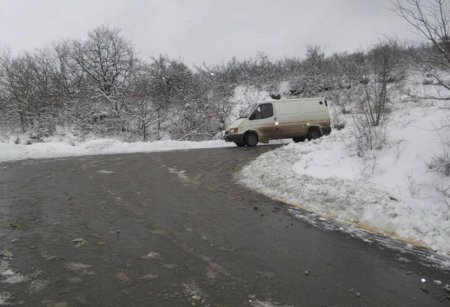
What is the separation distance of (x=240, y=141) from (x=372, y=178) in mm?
12465

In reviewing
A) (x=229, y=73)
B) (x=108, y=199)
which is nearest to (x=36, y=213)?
(x=108, y=199)

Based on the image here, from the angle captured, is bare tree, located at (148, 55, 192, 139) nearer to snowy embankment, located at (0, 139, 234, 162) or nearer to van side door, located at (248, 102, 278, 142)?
snowy embankment, located at (0, 139, 234, 162)

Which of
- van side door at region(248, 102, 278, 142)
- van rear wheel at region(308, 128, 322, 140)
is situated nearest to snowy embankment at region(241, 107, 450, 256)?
van side door at region(248, 102, 278, 142)

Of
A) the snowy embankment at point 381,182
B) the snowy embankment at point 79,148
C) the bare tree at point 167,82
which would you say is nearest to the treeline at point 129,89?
the bare tree at point 167,82

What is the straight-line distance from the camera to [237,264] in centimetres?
526

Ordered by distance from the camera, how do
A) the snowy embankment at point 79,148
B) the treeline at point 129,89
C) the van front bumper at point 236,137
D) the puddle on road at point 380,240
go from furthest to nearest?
1. the treeline at point 129,89
2. the van front bumper at point 236,137
3. the snowy embankment at point 79,148
4. the puddle on road at point 380,240

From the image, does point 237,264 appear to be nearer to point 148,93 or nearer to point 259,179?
point 259,179

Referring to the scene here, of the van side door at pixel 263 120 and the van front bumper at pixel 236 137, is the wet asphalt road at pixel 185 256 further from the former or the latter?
the van side door at pixel 263 120

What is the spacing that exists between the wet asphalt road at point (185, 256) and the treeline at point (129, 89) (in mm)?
27195

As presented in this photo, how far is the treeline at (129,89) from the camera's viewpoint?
37.9 meters

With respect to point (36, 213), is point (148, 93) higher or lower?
higher

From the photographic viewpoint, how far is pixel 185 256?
5512 millimetres

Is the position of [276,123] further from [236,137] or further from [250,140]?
[236,137]

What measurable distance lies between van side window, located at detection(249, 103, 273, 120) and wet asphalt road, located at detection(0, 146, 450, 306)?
39.4ft
